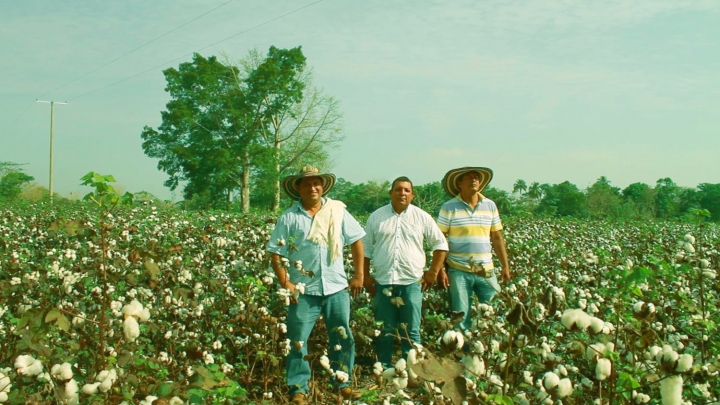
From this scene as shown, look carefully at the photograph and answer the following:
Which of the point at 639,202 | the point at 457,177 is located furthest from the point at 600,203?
the point at 457,177

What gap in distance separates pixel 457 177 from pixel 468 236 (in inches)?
19.0

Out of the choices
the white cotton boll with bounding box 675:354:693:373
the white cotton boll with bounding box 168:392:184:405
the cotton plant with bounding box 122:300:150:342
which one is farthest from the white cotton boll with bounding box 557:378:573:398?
the cotton plant with bounding box 122:300:150:342

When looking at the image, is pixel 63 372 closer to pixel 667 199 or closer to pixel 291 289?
pixel 291 289

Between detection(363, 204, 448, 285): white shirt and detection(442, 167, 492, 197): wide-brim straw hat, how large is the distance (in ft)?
1.45

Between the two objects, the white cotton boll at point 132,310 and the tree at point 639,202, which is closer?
the white cotton boll at point 132,310

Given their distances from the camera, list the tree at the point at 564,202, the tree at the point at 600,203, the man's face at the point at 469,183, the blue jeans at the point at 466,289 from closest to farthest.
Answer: the blue jeans at the point at 466,289, the man's face at the point at 469,183, the tree at the point at 600,203, the tree at the point at 564,202

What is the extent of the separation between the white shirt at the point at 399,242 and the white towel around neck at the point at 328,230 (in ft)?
1.36

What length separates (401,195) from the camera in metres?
4.34

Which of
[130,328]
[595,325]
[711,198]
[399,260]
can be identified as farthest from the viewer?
[711,198]

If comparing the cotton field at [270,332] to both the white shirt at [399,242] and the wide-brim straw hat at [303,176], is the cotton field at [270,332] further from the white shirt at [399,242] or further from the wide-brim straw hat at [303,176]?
the wide-brim straw hat at [303,176]

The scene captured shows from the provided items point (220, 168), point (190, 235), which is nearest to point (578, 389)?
point (190, 235)

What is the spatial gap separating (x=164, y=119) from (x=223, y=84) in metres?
3.74

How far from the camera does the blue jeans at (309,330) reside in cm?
383

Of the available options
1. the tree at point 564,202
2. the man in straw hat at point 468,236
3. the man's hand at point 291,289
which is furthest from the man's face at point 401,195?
the tree at point 564,202
